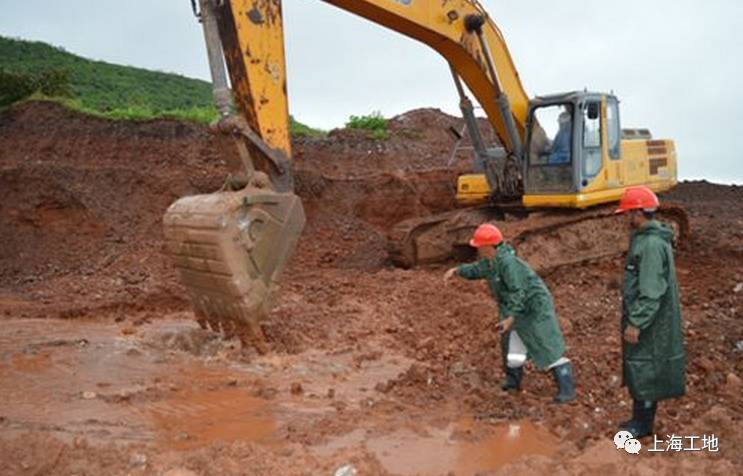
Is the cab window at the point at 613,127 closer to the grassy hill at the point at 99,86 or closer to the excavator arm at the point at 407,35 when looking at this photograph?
the excavator arm at the point at 407,35

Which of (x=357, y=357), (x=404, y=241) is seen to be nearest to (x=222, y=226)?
(x=357, y=357)

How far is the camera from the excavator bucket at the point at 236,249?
6.50 meters

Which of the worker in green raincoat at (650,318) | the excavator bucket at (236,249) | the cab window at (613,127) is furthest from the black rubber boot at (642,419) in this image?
the cab window at (613,127)

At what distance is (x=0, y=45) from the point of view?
80.6 feet

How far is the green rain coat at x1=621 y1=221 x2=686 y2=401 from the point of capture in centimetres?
479

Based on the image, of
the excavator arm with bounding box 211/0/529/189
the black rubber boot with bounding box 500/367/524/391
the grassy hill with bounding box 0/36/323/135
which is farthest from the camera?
the grassy hill with bounding box 0/36/323/135

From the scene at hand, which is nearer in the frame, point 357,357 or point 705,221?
point 357,357

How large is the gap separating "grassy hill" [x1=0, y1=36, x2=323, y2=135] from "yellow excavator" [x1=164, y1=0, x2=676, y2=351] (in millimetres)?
7350

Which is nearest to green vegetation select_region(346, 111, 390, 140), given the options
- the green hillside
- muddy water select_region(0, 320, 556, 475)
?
the green hillside

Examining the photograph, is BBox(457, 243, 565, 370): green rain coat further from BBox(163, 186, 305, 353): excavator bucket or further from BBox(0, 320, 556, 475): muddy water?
BBox(163, 186, 305, 353): excavator bucket

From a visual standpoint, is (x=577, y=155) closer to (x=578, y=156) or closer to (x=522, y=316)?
(x=578, y=156)

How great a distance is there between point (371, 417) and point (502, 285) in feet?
4.42

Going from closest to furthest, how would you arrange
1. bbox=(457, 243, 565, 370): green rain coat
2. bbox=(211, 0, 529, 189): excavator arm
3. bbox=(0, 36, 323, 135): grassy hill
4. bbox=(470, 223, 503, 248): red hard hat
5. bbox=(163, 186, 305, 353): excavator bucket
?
1. bbox=(457, 243, 565, 370): green rain coat
2. bbox=(470, 223, 503, 248): red hard hat
3. bbox=(163, 186, 305, 353): excavator bucket
4. bbox=(211, 0, 529, 189): excavator arm
5. bbox=(0, 36, 323, 135): grassy hill

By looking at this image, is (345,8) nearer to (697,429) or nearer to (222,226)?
(222,226)
